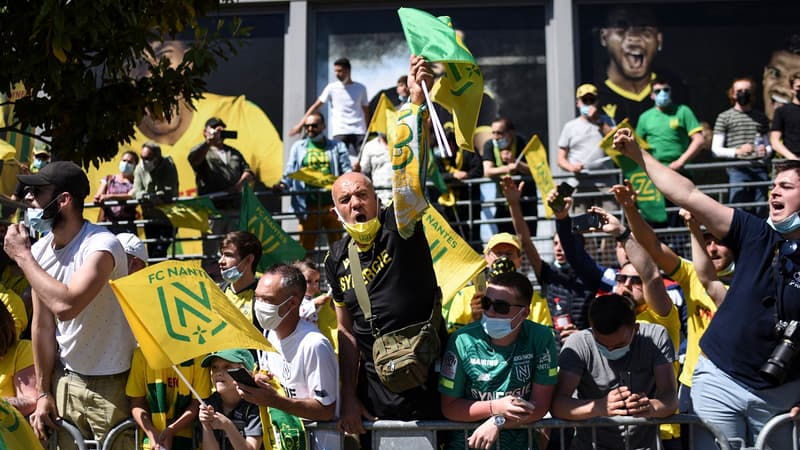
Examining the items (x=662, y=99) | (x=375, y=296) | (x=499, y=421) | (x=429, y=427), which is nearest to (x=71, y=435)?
(x=375, y=296)

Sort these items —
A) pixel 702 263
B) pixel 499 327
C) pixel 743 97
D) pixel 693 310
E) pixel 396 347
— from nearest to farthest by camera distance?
pixel 396 347 → pixel 499 327 → pixel 702 263 → pixel 693 310 → pixel 743 97

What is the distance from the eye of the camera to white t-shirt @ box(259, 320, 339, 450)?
5.92 m

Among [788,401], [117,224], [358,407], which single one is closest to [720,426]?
[788,401]

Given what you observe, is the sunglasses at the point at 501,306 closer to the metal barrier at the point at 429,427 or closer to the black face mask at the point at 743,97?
the metal barrier at the point at 429,427

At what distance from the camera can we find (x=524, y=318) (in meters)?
6.09

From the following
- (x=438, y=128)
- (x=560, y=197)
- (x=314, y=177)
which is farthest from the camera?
(x=314, y=177)

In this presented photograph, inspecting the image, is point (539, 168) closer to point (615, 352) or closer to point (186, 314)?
point (615, 352)

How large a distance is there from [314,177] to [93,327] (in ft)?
20.0

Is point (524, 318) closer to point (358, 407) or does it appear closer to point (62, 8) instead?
point (358, 407)

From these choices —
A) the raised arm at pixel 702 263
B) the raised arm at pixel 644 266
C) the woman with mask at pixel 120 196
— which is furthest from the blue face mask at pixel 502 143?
the raised arm at pixel 702 263

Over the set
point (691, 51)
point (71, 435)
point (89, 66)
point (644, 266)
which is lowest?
point (71, 435)

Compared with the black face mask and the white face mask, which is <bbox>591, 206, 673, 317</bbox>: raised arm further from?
the black face mask

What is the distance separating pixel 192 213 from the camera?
12.2 m

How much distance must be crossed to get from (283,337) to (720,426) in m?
2.39
